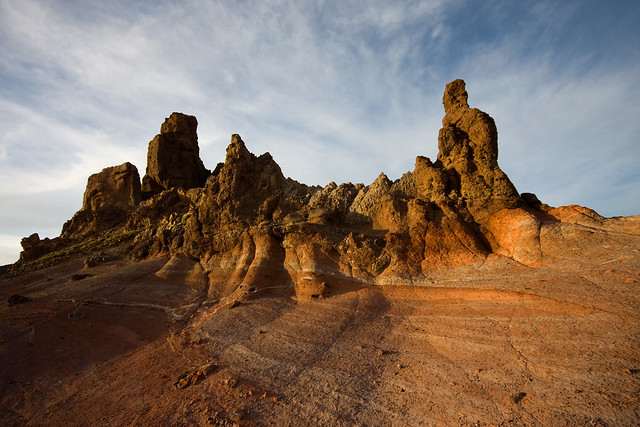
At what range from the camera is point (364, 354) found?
9719mm

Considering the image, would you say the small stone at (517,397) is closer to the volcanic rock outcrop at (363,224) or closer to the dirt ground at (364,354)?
the dirt ground at (364,354)

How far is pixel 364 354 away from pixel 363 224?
10328 mm

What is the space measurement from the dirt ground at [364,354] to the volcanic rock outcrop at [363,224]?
1.17 metres

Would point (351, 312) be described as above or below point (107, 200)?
below

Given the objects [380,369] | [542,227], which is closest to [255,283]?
[380,369]

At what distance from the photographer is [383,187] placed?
66.5 feet

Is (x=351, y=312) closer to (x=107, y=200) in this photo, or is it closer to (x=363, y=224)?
(x=363, y=224)

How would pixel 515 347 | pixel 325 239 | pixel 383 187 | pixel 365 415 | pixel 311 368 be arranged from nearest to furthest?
pixel 365 415, pixel 515 347, pixel 311 368, pixel 325 239, pixel 383 187

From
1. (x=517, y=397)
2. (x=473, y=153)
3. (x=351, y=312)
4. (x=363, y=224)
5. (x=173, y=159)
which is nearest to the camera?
(x=517, y=397)

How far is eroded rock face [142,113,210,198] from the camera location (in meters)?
38.7

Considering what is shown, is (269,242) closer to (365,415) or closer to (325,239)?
(325,239)

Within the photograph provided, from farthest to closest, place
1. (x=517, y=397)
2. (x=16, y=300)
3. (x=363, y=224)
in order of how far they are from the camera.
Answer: (x=363, y=224) → (x=16, y=300) → (x=517, y=397)

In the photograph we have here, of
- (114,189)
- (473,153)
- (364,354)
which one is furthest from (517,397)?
(114,189)

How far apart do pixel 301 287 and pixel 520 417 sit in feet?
34.5
